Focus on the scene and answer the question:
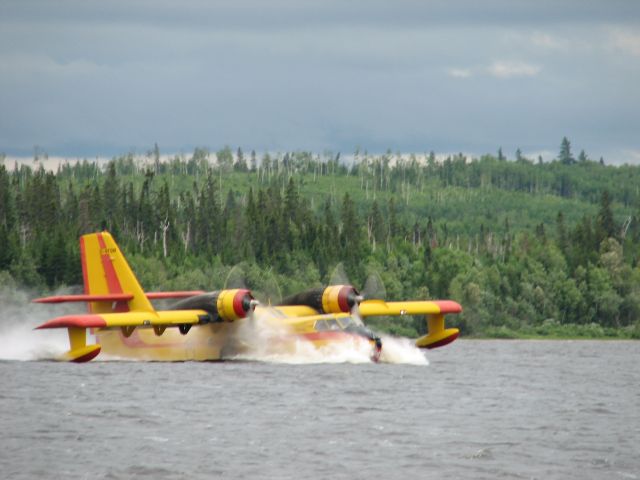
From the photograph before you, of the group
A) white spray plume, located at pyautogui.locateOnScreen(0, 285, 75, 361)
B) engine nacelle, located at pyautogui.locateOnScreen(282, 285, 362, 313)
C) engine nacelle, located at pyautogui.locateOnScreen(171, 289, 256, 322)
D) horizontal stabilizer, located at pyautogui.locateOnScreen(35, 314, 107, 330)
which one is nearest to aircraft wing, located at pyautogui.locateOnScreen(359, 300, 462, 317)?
engine nacelle, located at pyautogui.locateOnScreen(282, 285, 362, 313)

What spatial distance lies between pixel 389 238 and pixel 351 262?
3049 cm

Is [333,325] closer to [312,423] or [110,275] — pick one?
[110,275]

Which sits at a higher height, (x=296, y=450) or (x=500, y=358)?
(x=296, y=450)

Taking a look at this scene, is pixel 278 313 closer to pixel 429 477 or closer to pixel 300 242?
pixel 429 477

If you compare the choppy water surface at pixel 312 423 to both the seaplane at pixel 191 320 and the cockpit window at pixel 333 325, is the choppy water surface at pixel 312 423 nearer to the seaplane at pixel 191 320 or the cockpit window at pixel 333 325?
the seaplane at pixel 191 320

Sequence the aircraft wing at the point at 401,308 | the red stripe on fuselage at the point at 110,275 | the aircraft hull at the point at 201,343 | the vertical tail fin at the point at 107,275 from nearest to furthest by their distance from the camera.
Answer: the aircraft hull at the point at 201,343
the vertical tail fin at the point at 107,275
the red stripe on fuselage at the point at 110,275
the aircraft wing at the point at 401,308

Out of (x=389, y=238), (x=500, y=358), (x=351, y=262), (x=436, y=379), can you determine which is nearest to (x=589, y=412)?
(x=436, y=379)

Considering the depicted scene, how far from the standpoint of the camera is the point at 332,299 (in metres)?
54.9

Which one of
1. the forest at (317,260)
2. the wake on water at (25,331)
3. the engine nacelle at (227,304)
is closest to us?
the engine nacelle at (227,304)

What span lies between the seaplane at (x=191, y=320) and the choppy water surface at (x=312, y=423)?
1361 millimetres

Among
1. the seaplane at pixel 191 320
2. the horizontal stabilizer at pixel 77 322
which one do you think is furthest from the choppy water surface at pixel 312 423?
the horizontal stabilizer at pixel 77 322

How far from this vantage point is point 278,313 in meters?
52.4

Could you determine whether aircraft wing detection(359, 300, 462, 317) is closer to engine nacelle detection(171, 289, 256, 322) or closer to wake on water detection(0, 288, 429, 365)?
wake on water detection(0, 288, 429, 365)

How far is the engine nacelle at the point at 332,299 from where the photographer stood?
54.7 metres
